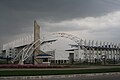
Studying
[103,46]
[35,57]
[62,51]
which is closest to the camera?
[35,57]

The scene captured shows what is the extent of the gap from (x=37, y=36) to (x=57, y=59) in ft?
158

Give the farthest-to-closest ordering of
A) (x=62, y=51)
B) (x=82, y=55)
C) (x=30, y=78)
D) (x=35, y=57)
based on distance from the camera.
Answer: (x=62, y=51), (x=82, y=55), (x=35, y=57), (x=30, y=78)

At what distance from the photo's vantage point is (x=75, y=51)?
484ft

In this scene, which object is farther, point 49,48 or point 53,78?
point 49,48

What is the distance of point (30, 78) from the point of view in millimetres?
22203

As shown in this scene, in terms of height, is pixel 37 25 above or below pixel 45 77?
above

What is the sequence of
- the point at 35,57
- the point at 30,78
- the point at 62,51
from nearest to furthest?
the point at 30,78 < the point at 35,57 < the point at 62,51

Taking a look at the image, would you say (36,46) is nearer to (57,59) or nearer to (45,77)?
(57,59)

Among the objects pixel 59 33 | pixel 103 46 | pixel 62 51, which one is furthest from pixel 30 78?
pixel 103 46

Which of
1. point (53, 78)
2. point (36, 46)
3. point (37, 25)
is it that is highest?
point (37, 25)

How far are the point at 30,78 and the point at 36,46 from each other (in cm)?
6639

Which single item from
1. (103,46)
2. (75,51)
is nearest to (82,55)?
(75,51)

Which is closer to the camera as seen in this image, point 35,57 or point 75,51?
point 35,57

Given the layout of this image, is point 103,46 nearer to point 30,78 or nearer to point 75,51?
point 75,51
